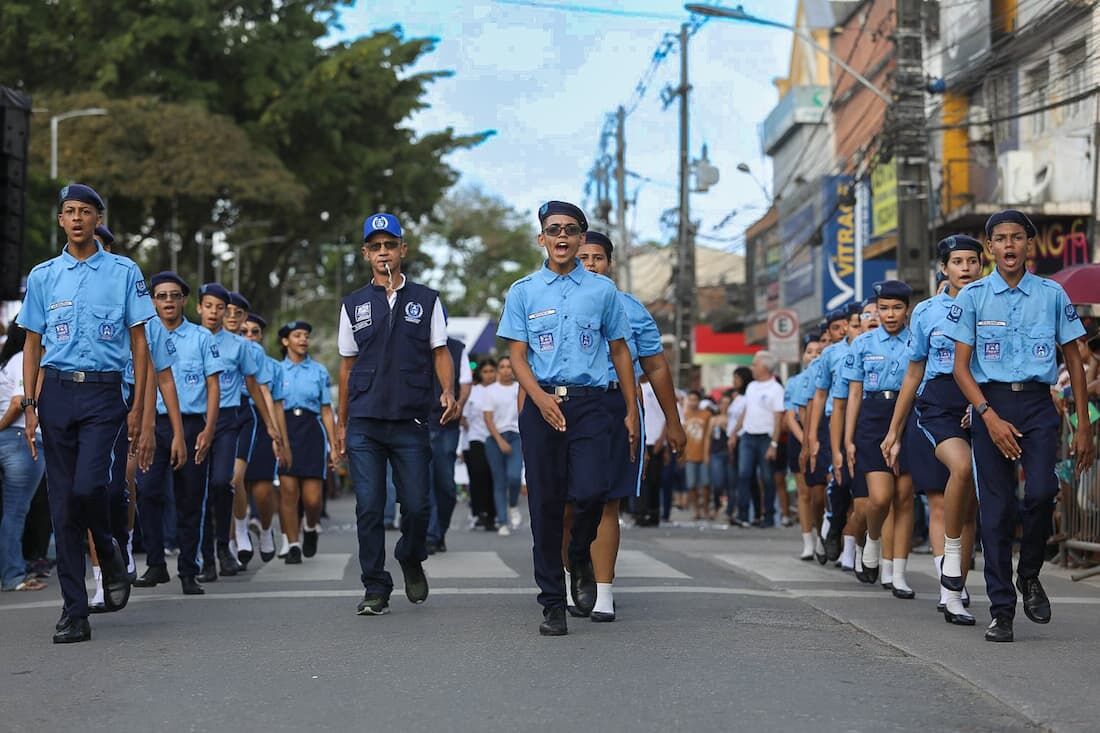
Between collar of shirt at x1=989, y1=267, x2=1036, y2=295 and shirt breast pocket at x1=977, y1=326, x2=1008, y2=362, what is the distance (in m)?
0.19

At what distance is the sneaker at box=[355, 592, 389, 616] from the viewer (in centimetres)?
930

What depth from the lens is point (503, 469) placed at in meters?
19.7

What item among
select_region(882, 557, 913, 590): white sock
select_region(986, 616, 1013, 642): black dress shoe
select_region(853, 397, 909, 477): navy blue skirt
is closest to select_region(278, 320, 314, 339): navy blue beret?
select_region(853, 397, 909, 477): navy blue skirt

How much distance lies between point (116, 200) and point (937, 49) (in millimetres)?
18860

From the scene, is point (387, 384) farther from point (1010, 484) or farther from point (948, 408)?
point (1010, 484)

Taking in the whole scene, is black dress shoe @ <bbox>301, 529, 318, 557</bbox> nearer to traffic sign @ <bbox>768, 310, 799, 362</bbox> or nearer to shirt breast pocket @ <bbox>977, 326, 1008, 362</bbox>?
shirt breast pocket @ <bbox>977, 326, 1008, 362</bbox>

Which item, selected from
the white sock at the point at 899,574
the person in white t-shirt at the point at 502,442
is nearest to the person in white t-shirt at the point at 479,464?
the person in white t-shirt at the point at 502,442

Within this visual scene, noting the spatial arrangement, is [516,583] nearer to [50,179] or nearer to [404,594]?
[404,594]

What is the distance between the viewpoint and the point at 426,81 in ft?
140

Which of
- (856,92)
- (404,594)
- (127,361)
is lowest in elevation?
(404,594)

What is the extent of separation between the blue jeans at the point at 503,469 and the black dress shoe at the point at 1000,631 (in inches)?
446

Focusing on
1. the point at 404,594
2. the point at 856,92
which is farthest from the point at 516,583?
the point at 856,92

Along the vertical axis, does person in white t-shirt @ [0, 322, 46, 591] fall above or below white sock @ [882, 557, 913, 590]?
above

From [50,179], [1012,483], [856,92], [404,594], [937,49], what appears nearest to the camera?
[1012,483]
